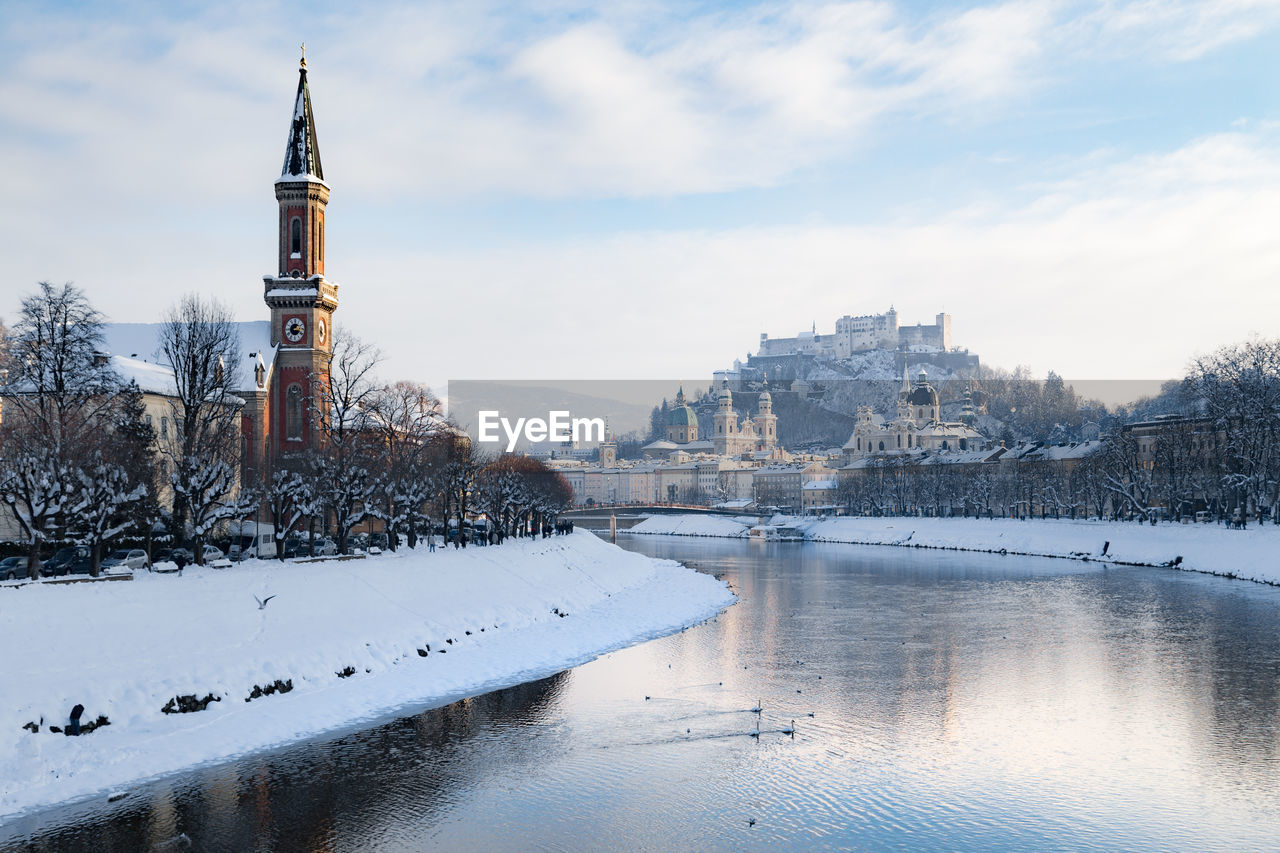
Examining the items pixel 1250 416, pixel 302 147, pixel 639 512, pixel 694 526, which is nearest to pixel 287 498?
pixel 302 147

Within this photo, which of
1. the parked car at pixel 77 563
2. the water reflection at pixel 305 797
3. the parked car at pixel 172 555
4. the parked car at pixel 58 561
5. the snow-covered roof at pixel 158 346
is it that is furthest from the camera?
the snow-covered roof at pixel 158 346

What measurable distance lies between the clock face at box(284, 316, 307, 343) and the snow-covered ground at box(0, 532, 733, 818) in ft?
92.6

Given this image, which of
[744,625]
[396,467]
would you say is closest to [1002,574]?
[744,625]

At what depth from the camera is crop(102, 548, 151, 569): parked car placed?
42906mm

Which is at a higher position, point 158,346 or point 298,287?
point 298,287

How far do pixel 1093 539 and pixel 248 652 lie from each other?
7530cm

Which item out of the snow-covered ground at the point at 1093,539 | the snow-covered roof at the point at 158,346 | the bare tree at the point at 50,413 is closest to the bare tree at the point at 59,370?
the bare tree at the point at 50,413

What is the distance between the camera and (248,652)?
29.8 m

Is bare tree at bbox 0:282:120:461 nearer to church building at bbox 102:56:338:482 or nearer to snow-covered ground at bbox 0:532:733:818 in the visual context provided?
snow-covered ground at bbox 0:532:733:818

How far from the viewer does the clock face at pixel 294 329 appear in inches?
2797

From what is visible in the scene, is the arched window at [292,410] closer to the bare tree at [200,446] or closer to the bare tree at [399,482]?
the bare tree at [399,482]

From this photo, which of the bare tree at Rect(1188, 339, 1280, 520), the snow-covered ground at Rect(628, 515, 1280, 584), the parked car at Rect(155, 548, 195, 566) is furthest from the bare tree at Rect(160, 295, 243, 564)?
the bare tree at Rect(1188, 339, 1280, 520)

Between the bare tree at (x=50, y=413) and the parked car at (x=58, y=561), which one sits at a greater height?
the bare tree at (x=50, y=413)

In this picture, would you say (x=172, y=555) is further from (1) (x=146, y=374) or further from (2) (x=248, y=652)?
(1) (x=146, y=374)
